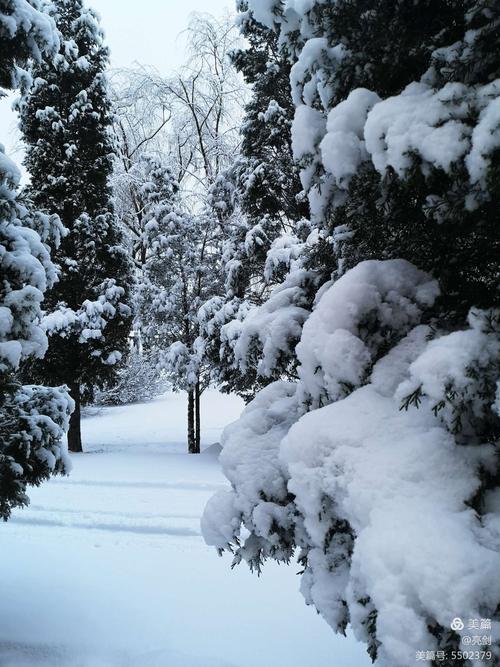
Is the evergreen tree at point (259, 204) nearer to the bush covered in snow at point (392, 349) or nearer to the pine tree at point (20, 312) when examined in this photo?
the pine tree at point (20, 312)

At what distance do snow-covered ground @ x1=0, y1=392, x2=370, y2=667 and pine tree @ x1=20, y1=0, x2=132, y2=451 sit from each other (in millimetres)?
3337

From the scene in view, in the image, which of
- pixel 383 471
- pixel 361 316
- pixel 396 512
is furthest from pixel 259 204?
pixel 396 512

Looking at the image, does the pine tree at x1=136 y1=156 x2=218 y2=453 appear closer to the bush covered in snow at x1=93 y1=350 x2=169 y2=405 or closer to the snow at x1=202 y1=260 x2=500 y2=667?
the snow at x1=202 y1=260 x2=500 y2=667

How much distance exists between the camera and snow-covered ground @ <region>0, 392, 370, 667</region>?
4098 mm

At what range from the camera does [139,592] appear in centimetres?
516

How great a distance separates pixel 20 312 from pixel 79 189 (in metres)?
8.88

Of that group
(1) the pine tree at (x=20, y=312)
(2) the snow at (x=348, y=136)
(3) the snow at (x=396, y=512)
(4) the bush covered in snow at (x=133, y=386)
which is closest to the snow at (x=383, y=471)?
(3) the snow at (x=396, y=512)

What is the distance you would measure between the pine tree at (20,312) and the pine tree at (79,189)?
687 centimetres

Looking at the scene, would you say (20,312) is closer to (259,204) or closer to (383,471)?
(383,471)

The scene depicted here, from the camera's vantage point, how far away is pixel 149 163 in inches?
448

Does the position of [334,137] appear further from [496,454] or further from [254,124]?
[254,124]

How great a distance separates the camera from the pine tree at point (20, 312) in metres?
3.83

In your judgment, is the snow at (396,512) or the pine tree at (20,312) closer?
the snow at (396,512)

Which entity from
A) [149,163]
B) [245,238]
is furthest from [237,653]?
[149,163]
